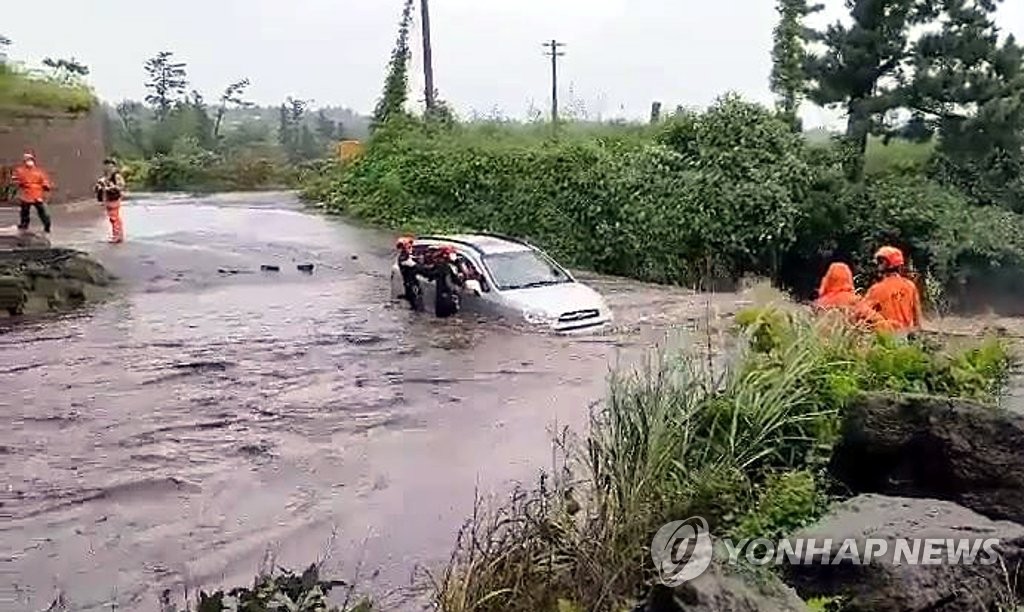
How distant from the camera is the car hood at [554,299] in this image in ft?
60.4

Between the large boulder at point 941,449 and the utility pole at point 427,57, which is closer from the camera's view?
the large boulder at point 941,449

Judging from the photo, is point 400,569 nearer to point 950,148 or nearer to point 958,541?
point 958,541

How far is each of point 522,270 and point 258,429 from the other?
809 centimetres

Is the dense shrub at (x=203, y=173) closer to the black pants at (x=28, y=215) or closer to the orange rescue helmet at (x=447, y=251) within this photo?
the black pants at (x=28, y=215)

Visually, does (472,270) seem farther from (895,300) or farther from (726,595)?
(726,595)

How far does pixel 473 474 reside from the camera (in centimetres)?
1000

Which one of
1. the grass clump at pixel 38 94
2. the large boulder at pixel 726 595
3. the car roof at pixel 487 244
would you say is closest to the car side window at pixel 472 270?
the car roof at pixel 487 244

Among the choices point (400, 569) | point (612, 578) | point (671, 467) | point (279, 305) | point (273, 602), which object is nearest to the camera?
point (273, 602)

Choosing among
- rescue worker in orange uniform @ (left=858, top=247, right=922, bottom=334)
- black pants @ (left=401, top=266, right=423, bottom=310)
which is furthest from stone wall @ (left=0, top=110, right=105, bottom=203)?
rescue worker in orange uniform @ (left=858, top=247, right=922, bottom=334)

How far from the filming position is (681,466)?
6.81 meters

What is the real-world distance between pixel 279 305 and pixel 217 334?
3.49 metres

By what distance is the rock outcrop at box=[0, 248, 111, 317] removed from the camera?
19578mm

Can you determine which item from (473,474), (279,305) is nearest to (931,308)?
(279,305)

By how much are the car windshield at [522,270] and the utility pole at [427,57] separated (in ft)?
75.2
